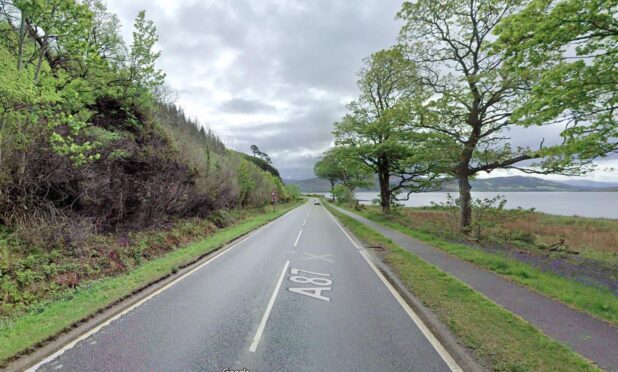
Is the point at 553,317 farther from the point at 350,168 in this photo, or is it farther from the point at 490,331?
the point at 350,168

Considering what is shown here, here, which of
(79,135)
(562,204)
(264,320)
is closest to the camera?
(264,320)

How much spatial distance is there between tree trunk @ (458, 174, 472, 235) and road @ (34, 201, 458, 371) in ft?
31.1

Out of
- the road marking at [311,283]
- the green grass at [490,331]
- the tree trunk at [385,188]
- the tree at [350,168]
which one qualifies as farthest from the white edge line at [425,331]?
the tree at [350,168]

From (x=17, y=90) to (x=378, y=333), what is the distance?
9.05m

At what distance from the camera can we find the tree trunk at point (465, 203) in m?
14.0

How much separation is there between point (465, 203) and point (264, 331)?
13737 millimetres

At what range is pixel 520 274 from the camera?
741 centimetres

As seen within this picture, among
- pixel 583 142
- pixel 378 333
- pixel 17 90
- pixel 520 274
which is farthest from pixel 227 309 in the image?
pixel 583 142

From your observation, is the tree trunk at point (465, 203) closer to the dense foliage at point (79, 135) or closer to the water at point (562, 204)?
the water at point (562, 204)

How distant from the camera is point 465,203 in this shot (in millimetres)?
14203

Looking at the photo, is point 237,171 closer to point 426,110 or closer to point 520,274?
point 426,110

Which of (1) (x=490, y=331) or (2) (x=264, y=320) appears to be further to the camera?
(2) (x=264, y=320)

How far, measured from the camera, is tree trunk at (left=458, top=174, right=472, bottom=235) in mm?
14031

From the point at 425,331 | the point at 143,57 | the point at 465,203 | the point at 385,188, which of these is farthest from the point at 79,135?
the point at 385,188
